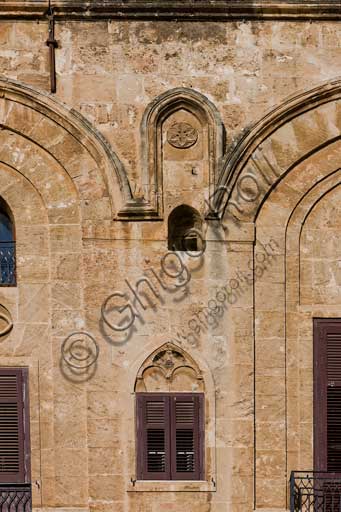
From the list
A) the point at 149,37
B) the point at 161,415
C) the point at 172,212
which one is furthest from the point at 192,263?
the point at 149,37

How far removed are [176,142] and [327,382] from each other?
4.05 meters

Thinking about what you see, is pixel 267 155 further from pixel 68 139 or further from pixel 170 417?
pixel 170 417

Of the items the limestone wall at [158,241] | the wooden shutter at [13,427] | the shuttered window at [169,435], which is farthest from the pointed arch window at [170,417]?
the wooden shutter at [13,427]

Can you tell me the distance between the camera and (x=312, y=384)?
9.78 m

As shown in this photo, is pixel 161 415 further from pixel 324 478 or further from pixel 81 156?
pixel 81 156

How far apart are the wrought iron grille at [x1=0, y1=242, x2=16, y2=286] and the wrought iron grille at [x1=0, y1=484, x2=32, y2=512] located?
116 inches

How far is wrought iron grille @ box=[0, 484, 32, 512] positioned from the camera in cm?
978

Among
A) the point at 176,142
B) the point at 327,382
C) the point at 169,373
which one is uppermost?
the point at 176,142

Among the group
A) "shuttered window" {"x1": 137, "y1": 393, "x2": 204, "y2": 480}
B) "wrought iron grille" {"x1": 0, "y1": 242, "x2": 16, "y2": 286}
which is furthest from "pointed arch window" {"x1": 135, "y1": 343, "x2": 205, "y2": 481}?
"wrought iron grille" {"x1": 0, "y1": 242, "x2": 16, "y2": 286}

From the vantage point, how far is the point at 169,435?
965 cm

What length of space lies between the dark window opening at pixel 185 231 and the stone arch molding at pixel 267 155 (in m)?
0.41

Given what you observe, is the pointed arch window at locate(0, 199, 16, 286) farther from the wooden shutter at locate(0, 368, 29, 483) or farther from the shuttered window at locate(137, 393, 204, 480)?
the shuttered window at locate(137, 393, 204, 480)

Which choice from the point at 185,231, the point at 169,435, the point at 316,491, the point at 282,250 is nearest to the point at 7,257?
the point at 185,231

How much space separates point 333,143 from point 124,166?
2.96 meters
